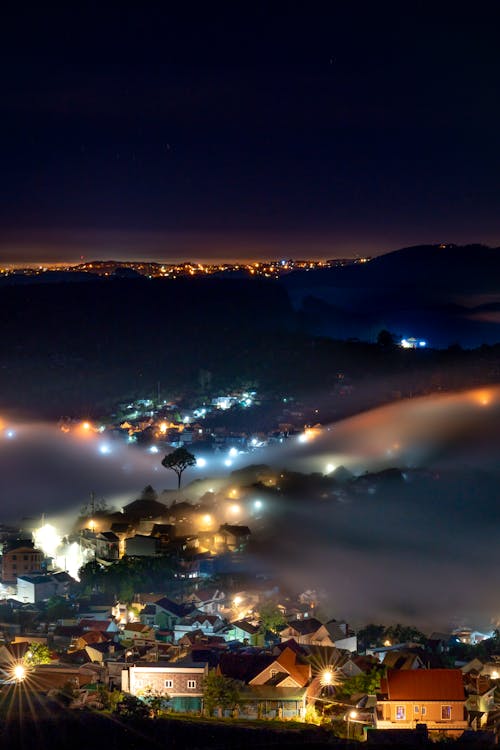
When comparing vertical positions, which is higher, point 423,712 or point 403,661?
point 403,661

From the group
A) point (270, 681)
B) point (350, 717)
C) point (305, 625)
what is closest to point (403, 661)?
point (270, 681)

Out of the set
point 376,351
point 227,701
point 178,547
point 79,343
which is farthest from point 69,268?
point 227,701

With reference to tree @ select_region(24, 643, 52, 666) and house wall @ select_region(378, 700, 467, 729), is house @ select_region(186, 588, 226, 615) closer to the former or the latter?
tree @ select_region(24, 643, 52, 666)

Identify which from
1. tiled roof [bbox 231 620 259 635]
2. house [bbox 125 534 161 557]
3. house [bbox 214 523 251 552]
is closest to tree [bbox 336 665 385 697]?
tiled roof [bbox 231 620 259 635]

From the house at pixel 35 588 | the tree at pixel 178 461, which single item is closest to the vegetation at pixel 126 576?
the house at pixel 35 588

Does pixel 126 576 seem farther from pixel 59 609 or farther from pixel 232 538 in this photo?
pixel 232 538
